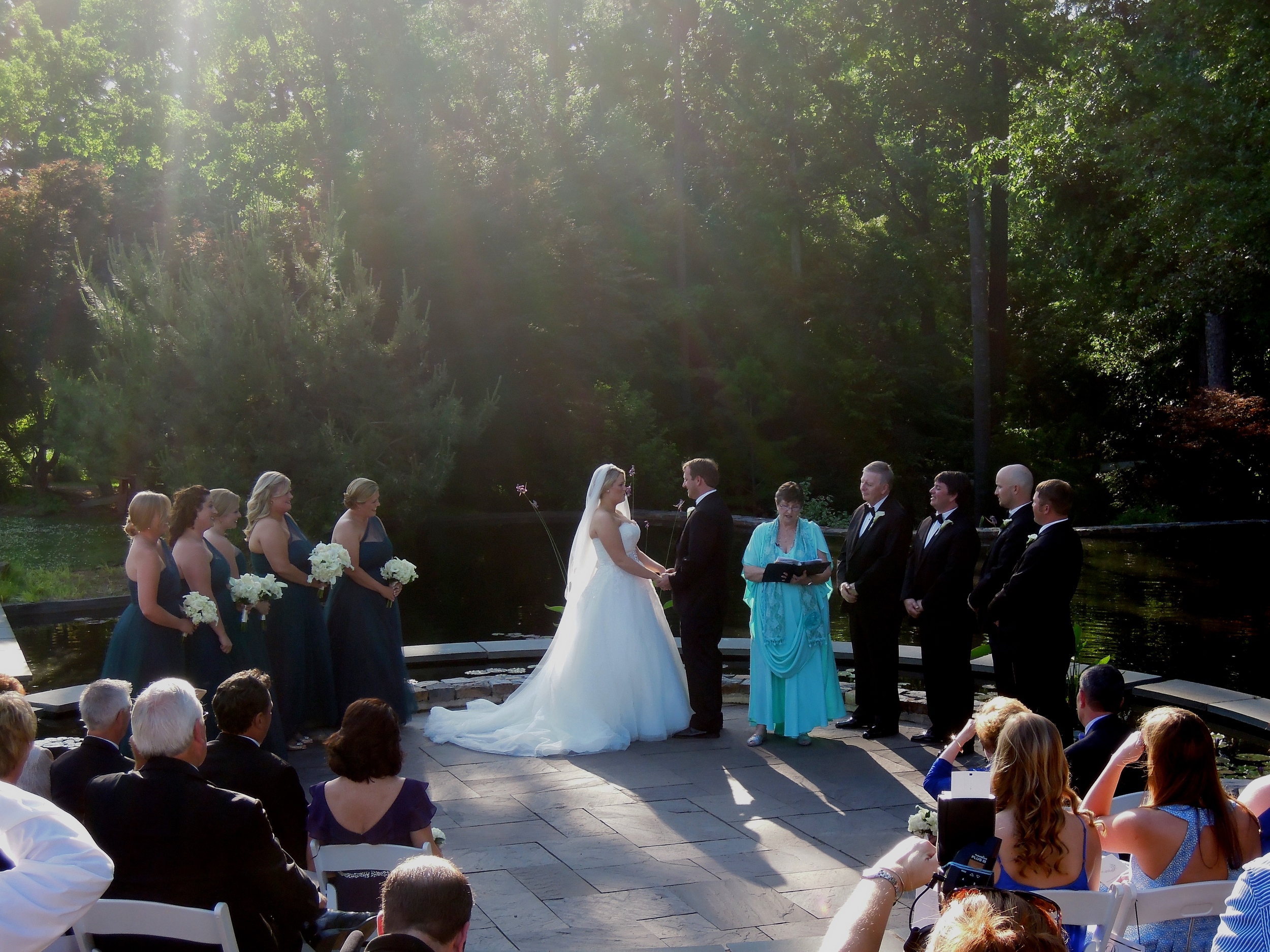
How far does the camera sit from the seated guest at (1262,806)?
3.35 meters

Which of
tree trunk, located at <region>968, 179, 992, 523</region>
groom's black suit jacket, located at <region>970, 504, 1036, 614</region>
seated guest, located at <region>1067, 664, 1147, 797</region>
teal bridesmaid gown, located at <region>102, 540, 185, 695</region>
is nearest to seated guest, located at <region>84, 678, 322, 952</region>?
seated guest, located at <region>1067, 664, 1147, 797</region>

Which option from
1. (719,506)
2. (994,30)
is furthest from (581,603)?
(994,30)

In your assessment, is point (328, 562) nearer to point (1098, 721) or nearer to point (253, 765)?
point (253, 765)

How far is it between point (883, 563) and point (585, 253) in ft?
73.6

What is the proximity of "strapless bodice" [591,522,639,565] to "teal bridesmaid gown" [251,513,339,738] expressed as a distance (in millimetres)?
1898

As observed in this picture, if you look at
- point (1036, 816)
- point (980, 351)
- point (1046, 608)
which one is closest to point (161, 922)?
point (1036, 816)

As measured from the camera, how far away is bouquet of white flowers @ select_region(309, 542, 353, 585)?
6953mm

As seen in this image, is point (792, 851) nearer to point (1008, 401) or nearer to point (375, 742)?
point (375, 742)

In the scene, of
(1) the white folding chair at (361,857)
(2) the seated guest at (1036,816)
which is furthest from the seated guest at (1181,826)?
(1) the white folding chair at (361,857)

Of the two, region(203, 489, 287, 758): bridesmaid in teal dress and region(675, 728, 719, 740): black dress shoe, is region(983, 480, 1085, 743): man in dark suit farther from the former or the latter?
region(203, 489, 287, 758): bridesmaid in teal dress

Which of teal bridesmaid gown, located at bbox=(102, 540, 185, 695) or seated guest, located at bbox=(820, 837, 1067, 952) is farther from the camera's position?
teal bridesmaid gown, located at bbox=(102, 540, 185, 695)

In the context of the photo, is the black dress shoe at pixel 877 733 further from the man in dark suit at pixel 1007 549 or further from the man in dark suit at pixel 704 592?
the man in dark suit at pixel 704 592

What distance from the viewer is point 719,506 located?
23.9 feet

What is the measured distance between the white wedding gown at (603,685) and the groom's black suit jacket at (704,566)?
0.28m
